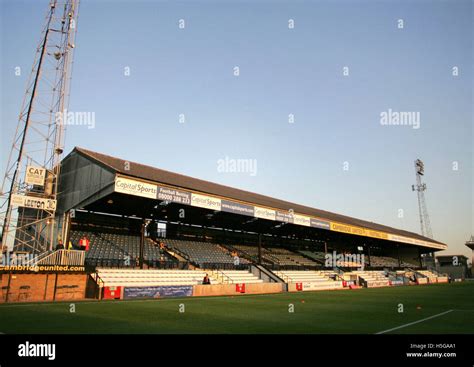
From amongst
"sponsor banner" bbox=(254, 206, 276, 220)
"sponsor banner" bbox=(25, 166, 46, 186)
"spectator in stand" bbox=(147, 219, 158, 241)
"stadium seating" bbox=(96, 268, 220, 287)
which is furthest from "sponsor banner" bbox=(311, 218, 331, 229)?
"sponsor banner" bbox=(25, 166, 46, 186)

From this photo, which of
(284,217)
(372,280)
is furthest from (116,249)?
(372,280)

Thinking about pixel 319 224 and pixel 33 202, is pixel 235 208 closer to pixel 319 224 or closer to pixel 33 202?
pixel 319 224

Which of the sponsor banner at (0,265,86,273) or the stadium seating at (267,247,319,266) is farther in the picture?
the stadium seating at (267,247,319,266)

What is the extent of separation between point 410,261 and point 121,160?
69.1m

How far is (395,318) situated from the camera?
1361 cm

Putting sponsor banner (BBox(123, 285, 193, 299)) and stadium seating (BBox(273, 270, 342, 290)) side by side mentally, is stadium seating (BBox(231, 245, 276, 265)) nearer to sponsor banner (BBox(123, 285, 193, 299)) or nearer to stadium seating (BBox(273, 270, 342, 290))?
stadium seating (BBox(273, 270, 342, 290))

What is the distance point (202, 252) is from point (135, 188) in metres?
16.3

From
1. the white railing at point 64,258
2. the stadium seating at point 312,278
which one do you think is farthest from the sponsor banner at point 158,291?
the stadium seating at point 312,278

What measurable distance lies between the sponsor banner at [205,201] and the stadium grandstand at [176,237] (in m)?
0.09

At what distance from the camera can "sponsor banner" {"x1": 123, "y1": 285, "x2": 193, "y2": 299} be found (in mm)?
24906

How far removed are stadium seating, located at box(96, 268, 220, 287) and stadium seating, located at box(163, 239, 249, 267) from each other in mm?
4104

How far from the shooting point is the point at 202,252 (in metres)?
40.9

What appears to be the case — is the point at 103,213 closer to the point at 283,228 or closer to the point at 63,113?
the point at 63,113
